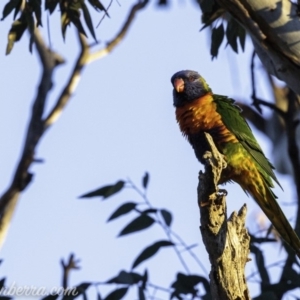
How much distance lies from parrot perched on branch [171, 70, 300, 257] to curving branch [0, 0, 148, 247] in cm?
119

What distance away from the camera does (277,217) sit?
11.1 feet

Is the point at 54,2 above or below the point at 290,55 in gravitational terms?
above

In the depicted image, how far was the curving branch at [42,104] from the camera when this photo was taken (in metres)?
4.48

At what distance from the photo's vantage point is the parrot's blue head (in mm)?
3676

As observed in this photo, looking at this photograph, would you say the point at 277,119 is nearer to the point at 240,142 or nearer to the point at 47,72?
the point at 47,72

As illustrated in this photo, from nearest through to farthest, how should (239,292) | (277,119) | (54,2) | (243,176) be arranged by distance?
(239,292) → (243,176) → (54,2) → (277,119)

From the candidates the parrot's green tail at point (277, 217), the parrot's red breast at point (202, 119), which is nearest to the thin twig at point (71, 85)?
the parrot's red breast at point (202, 119)

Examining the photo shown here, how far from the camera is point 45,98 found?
16.3ft

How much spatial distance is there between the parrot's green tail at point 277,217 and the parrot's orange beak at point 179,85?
0.59 metres

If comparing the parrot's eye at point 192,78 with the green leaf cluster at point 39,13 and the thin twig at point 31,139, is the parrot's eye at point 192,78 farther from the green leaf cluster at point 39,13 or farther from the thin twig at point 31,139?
the thin twig at point 31,139

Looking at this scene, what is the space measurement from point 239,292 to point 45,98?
264 centimetres

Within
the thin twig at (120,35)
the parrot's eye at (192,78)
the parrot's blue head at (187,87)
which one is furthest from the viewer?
the thin twig at (120,35)

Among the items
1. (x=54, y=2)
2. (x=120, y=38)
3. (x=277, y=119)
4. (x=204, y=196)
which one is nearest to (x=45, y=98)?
(x=120, y=38)

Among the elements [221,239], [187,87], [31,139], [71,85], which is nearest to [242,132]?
[187,87]
